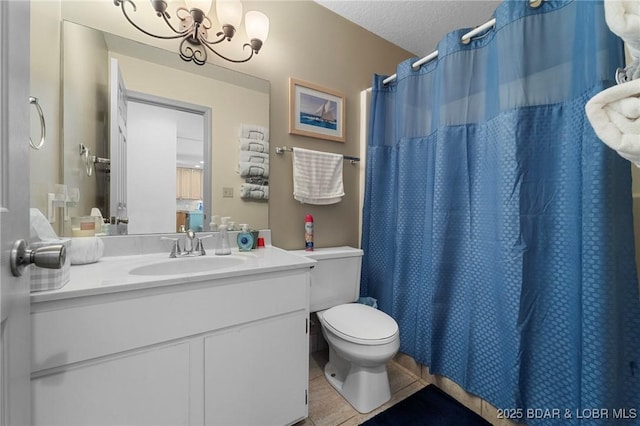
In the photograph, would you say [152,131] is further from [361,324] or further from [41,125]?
[361,324]

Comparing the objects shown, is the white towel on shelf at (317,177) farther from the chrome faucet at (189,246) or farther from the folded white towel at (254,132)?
the chrome faucet at (189,246)

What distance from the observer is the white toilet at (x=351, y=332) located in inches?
49.3

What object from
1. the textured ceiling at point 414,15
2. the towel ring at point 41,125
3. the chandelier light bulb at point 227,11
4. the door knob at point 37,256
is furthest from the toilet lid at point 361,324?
the textured ceiling at point 414,15

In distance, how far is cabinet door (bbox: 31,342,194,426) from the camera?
72 centimetres

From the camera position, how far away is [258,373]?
1.03m

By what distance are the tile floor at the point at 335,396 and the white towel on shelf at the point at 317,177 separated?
1.07 m

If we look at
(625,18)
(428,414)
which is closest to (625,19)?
(625,18)

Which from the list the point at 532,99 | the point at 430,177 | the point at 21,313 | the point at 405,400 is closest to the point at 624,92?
the point at 532,99

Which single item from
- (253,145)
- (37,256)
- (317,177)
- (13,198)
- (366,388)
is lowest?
(366,388)

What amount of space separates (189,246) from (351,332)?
2.97 feet

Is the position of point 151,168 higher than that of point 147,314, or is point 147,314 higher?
point 151,168

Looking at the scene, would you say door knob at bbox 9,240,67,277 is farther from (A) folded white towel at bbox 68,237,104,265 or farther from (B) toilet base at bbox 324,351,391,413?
(B) toilet base at bbox 324,351,391,413

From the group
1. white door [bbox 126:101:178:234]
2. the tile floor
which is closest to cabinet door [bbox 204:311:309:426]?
the tile floor

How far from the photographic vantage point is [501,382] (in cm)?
117
